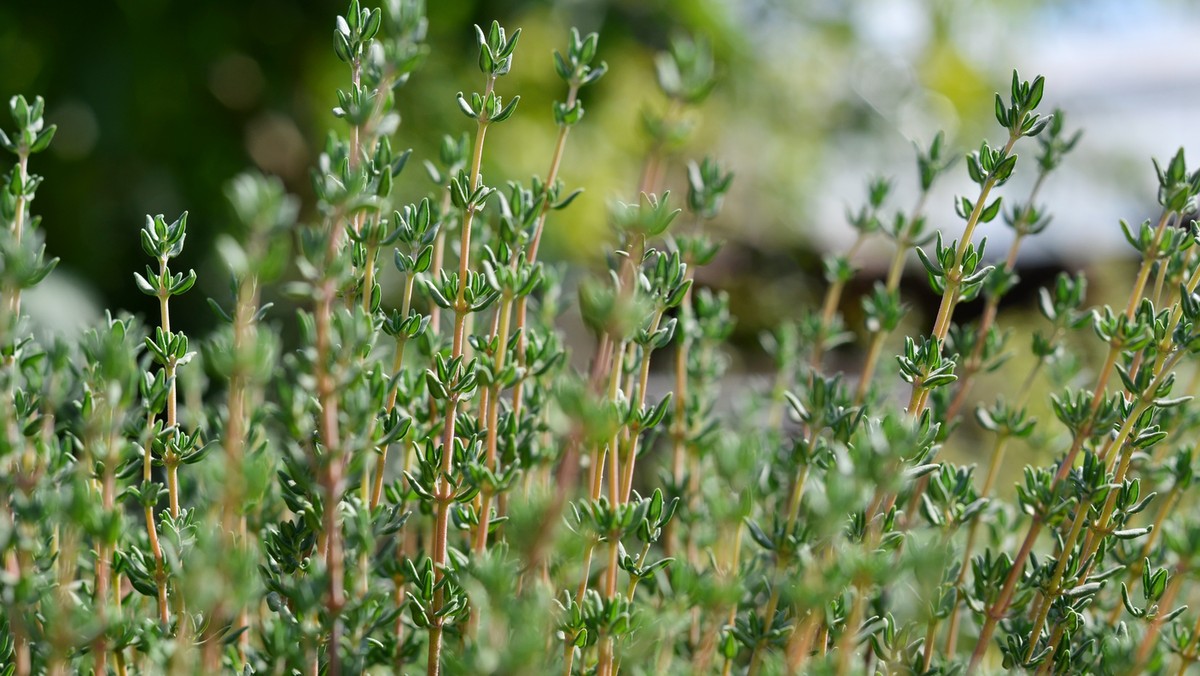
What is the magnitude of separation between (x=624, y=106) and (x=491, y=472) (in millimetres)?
2780

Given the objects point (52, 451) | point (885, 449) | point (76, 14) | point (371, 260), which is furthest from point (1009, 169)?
point (76, 14)

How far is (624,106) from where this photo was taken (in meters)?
3.11

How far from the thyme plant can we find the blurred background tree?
389 millimetres

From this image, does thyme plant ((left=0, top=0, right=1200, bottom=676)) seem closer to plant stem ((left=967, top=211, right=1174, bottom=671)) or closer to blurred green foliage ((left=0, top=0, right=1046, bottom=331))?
plant stem ((left=967, top=211, right=1174, bottom=671))

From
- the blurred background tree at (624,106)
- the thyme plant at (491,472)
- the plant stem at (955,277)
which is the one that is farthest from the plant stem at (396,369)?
the blurred background tree at (624,106)

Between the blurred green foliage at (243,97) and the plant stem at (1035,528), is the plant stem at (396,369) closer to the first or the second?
the plant stem at (1035,528)

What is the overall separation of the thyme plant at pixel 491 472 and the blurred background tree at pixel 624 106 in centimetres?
39

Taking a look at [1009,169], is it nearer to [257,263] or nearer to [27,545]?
[257,263]

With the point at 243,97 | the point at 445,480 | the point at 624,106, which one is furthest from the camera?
the point at 624,106

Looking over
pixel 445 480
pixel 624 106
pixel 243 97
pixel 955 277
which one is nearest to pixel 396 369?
pixel 445 480

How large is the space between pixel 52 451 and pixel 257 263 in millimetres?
166

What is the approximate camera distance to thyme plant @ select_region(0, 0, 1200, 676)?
1.12ft

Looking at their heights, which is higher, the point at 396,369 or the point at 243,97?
the point at 243,97

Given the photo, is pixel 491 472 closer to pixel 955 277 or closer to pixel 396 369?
pixel 396 369
